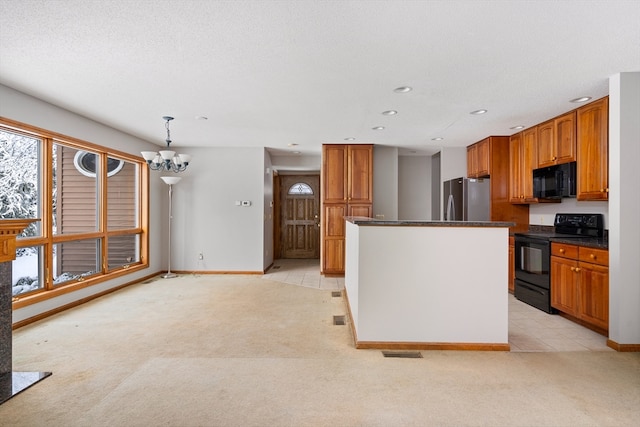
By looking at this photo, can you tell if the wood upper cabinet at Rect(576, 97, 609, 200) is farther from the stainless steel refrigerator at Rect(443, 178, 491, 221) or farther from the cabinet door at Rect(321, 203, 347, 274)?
the cabinet door at Rect(321, 203, 347, 274)

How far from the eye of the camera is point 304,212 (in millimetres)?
8203

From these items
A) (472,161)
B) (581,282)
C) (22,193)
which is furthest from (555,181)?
(22,193)

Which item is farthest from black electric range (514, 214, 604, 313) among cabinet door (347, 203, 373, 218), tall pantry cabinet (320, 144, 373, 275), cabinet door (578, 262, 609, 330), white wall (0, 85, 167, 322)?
white wall (0, 85, 167, 322)

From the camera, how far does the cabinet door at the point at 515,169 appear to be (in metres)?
4.86

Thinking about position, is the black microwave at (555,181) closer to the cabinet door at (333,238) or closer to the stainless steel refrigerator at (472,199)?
the stainless steel refrigerator at (472,199)

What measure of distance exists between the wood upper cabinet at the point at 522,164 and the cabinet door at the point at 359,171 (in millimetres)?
2212

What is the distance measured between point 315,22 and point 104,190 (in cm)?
421

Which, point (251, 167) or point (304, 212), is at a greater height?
point (251, 167)

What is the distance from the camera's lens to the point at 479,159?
555 cm

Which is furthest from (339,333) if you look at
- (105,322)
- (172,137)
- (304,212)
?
(304,212)

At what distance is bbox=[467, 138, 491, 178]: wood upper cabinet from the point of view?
5.27 m

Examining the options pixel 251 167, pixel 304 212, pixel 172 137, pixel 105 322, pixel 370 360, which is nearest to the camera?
pixel 370 360

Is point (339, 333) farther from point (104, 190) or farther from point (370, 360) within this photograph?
point (104, 190)

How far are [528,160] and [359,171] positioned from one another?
2.56 meters
